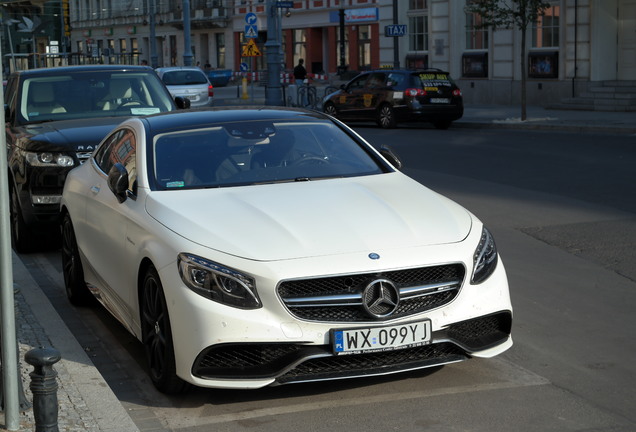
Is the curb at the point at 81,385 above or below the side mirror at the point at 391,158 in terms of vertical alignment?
below

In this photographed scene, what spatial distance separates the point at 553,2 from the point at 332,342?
29913 mm

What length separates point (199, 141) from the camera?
23.7 ft

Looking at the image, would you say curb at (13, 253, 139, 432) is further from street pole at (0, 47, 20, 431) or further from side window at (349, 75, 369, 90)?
side window at (349, 75, 369, 90)

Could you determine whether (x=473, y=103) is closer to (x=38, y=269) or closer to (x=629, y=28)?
(x=629, y=28)

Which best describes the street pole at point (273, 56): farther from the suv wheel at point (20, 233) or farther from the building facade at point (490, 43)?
the suv wheel at point (20, 233)

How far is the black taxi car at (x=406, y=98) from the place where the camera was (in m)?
27.7

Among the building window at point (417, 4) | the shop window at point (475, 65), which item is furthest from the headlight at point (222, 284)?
the building window at point (417, 4)

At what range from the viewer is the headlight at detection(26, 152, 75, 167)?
414 inches

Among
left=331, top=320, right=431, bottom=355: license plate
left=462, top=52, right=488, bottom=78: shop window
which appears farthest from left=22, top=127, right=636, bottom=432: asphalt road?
left=462, top=52, right=488, bottom=78: shop window

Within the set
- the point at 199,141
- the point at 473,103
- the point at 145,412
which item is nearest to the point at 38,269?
the point at 199,141

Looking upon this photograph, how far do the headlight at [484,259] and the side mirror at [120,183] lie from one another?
2203 millimetres

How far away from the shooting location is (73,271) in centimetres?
833

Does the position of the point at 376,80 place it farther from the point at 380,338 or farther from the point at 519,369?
the point at 380,338

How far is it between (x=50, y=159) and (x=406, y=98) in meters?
18.0
